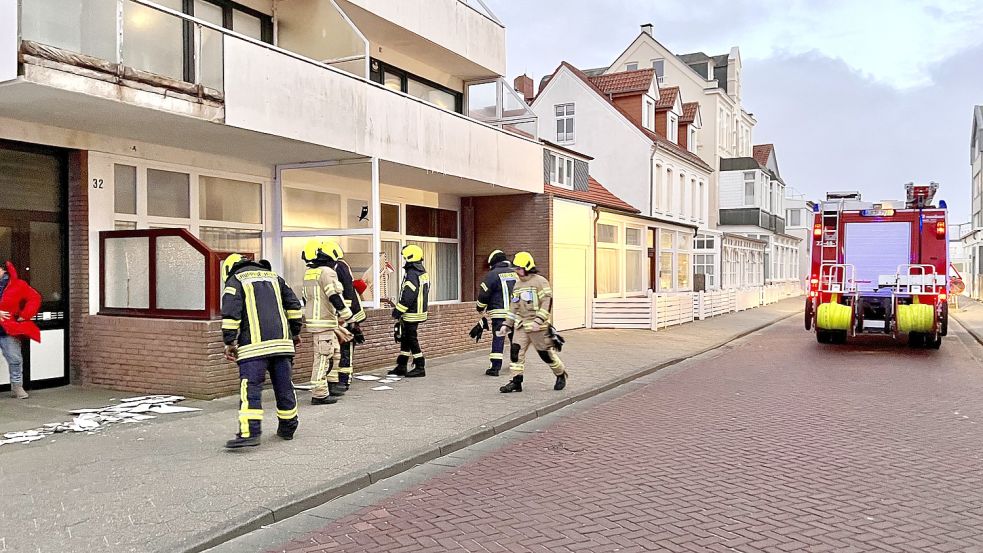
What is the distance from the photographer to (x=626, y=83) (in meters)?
31.3

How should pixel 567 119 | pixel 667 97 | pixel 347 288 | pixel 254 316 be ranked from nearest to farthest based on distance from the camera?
pixel 254 316 → pixel 347 288 → pixel 567 119 → pixel 667 97

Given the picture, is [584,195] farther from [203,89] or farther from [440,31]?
[203,89]

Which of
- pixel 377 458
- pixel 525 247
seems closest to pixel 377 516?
pixel 377 458

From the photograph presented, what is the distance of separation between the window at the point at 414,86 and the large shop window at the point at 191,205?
11.8 ft

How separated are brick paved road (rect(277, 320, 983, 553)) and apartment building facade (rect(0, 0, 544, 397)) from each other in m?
4.59

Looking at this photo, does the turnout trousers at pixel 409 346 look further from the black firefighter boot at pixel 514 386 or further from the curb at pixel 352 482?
the curb at pixel 352 482

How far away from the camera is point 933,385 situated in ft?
36.8

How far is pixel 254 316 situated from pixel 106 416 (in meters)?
2.54

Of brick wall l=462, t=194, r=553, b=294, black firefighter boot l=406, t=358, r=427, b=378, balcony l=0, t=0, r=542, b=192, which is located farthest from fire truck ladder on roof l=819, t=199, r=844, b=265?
black firefighter boot l=406, t=358, r=427, b=378

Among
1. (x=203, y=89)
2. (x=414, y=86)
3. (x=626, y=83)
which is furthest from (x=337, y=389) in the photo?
(x=626, y=83)

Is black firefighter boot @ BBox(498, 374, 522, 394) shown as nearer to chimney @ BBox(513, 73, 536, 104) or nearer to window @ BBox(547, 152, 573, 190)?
window @ BBox(547, 152, 573, 190)

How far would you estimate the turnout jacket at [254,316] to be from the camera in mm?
6867

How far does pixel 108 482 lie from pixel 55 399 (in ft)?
13.5

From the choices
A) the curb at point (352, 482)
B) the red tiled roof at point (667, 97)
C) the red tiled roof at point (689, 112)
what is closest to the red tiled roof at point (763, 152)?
the red tiled roof at point (689, 112)
